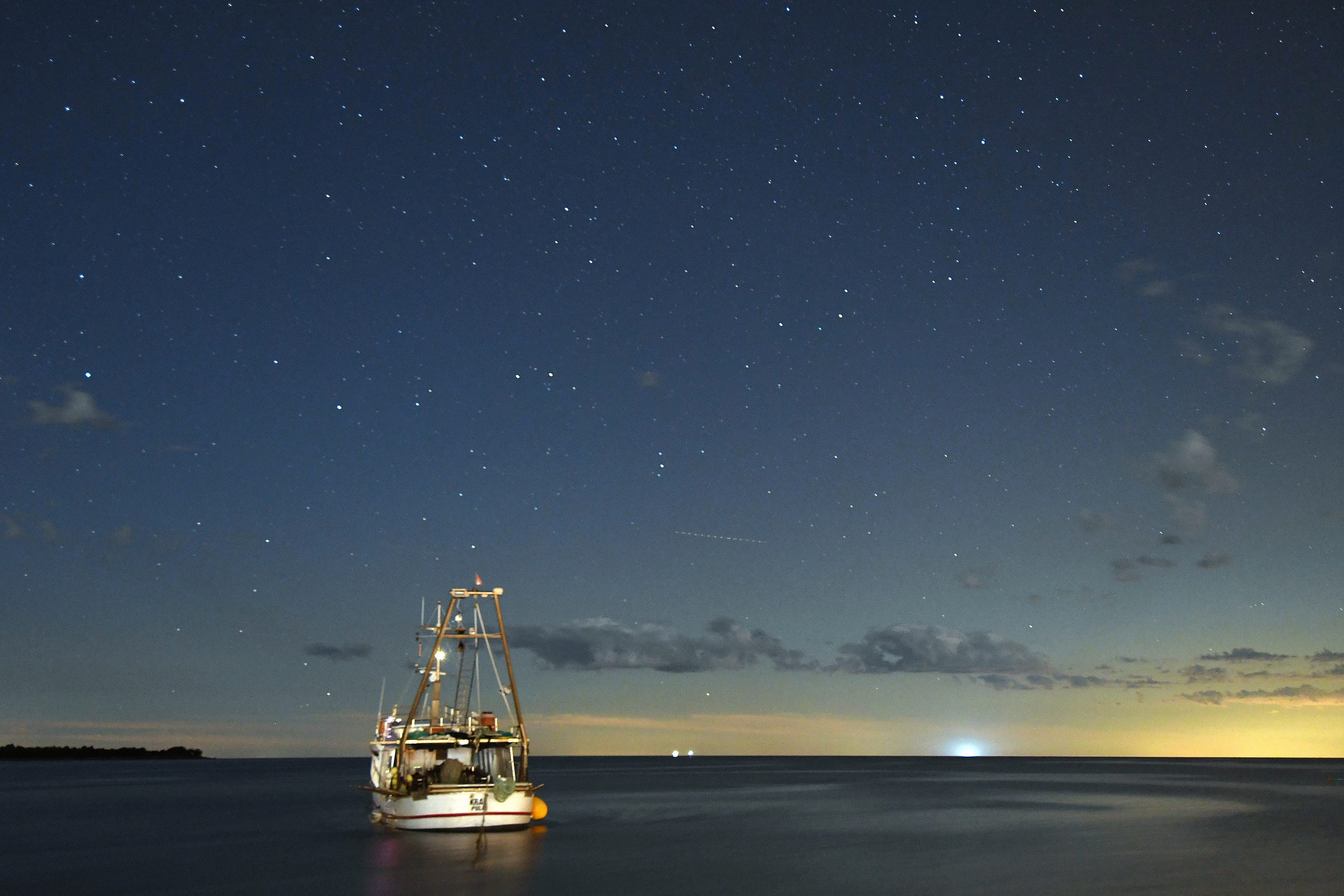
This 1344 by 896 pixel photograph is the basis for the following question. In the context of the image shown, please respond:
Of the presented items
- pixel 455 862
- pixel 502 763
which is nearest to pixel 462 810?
pixel 502 763

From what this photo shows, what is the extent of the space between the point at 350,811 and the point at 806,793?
55678mm

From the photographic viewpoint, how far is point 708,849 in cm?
5394

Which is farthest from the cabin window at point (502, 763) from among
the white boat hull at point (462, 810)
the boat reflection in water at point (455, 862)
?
the boat reflection in water at point (455, 862)

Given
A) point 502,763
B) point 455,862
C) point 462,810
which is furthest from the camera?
point 502,763

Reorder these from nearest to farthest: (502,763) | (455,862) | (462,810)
→ (455,862)
(462,810)
(502,763)

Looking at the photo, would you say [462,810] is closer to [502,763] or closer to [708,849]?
[502,763]

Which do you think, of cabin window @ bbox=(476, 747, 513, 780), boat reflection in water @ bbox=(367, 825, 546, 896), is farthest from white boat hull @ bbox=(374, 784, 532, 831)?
cabin window @ bbox=(476, 747, 513, 780)

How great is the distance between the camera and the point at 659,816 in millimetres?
80188

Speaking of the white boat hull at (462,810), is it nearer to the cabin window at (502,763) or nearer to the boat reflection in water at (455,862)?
the boat reflection in water at (455,862)

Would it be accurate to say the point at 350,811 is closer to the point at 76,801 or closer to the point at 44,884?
the point at 76,801

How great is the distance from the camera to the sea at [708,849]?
1592 inches

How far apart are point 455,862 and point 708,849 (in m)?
14.6

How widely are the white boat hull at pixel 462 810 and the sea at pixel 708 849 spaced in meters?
0.89

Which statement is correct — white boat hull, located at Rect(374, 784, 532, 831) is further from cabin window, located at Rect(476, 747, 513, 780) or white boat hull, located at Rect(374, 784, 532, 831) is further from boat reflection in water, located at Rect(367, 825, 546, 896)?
cabin window, located at Rect(476, 747, 513, 780)
